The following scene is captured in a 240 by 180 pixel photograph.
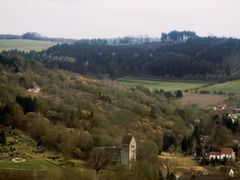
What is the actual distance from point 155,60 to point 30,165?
112 m

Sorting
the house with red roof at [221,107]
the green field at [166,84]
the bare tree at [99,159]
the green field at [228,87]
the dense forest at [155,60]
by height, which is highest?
the dense forest at [155,60]

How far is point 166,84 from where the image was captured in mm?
136125

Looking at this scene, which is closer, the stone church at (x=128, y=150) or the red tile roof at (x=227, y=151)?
the stone church at (x=128, y=150)

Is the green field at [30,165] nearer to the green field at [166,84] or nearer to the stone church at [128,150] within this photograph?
the stone church at [128,150]

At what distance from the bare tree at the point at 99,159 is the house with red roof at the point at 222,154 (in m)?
15.7

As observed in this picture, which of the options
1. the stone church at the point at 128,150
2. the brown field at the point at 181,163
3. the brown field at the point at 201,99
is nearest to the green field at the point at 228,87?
the brown field at the point at 201,99

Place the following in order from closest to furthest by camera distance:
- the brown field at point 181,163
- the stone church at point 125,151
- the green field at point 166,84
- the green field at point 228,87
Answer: the stone church at point 125,151, the brown field at point 181,163, the green field at point 228,87, the green field at point 166,84

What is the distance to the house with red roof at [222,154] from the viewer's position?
6588 cm

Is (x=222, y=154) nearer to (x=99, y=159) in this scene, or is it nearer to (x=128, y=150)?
(x=128, y=150)

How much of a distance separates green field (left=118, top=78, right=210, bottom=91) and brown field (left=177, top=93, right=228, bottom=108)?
41.5 feet

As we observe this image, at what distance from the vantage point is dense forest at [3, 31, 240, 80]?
14800cm

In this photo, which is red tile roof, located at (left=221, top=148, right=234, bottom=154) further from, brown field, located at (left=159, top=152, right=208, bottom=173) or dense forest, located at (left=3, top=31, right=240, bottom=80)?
dense forest, located at (left=3, top=31, right=240, bottom=80)

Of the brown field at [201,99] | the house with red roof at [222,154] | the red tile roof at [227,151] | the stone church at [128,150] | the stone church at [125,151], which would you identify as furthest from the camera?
the brown field at [201,99]

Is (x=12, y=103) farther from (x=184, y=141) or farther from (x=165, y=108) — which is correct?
(x=165, y=108)
